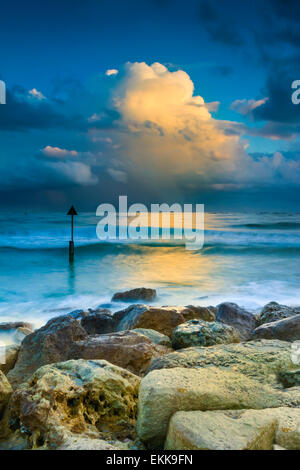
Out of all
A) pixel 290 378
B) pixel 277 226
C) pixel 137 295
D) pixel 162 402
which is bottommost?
pixel 137 295

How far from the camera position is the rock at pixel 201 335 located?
170 inches

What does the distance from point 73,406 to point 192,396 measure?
2.99 ft

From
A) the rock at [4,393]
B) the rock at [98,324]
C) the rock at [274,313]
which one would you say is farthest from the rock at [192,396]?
the rock at [274,313]

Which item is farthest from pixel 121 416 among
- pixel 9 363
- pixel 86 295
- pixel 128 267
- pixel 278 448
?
pixel 128 267

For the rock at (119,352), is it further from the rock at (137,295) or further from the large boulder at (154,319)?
the rock at (137,295)

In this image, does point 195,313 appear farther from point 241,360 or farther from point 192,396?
point 192,396

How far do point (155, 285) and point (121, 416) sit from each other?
11.7 meters

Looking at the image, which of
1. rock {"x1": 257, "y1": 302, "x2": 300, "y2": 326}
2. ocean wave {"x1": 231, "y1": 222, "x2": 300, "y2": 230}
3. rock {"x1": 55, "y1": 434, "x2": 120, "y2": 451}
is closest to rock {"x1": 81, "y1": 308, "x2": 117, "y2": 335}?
rock {"x1": 257, "y1": 302, "x2": 300, "y2": 326}

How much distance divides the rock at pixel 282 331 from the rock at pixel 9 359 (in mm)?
3418

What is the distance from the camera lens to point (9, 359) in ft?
15.0

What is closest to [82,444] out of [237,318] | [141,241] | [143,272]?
[237,318]

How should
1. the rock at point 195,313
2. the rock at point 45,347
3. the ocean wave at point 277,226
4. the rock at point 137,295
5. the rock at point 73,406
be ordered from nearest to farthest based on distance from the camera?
the rock at point 73,406
the rock at point 45,347
the rock at point 195,313
the rock at point 137,295
the ocean wave at point 277,226
